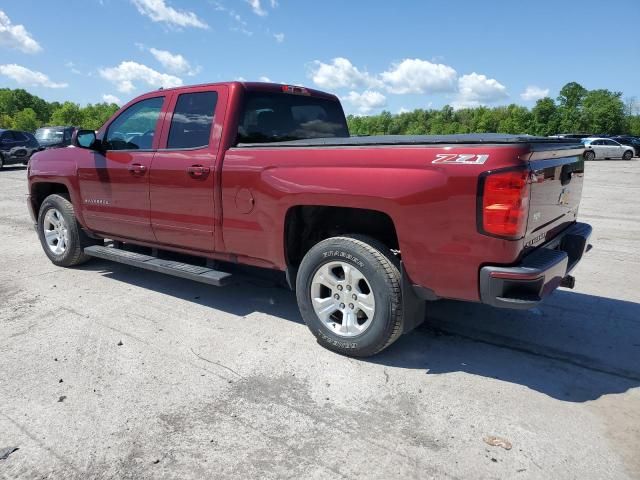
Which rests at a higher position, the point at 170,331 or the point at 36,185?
the point at 36,185

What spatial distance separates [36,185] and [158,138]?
2480 millimetres

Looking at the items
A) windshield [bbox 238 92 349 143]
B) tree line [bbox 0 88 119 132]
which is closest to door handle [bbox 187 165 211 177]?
windshield [bbox 238 92 349 143]

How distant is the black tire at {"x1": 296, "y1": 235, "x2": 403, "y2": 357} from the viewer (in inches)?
130

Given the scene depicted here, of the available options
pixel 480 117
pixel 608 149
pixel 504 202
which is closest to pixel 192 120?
pixel 504 202

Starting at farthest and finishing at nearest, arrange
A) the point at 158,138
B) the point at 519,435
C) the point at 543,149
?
the point at 158,138, the point at 543,149, the point at 519,435

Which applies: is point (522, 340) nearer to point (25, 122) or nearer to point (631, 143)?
point (631, 143)

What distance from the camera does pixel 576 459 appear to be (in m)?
2.50

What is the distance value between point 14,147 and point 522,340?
2305 centimetres

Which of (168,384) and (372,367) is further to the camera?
(372,367)

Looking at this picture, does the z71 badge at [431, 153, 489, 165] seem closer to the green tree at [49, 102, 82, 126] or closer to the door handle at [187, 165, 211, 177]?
the door handle at [187, 165, 211, 177]

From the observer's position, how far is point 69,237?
5809mm

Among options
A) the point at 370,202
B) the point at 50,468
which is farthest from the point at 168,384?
the point at 370,202

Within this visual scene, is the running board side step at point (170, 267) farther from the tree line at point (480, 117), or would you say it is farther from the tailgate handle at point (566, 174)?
the tree line at point (480, 117)

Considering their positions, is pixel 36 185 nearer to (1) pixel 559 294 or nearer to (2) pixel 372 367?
(2) pixel 372 367
